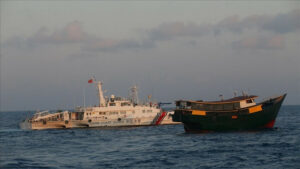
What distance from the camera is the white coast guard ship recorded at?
7494 centimetres

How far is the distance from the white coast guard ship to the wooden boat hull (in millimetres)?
18981

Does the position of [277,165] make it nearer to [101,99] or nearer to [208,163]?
[208,163]

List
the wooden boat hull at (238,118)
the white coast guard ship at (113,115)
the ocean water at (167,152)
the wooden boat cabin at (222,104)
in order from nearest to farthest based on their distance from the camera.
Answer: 1. the ocean water at (167,152)
2. the wooden boat hull at (238,118)
3. the wooden boat cabin at (222,104)
4. the white coast guard ship at (113,115)

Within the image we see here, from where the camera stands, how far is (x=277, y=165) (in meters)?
31.7

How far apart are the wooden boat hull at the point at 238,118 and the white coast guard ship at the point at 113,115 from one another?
1898 cm

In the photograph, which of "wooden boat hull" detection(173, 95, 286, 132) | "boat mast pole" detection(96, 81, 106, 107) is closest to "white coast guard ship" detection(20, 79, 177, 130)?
"boat mast pole" detection(96, 81, 106, 107)

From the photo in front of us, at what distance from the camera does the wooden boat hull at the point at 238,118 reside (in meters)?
55.3

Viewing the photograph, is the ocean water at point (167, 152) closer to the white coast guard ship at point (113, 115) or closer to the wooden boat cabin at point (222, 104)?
the wooden boat cabin at point (222, 104)

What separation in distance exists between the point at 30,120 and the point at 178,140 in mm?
38570

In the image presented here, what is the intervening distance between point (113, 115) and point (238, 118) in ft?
86.6

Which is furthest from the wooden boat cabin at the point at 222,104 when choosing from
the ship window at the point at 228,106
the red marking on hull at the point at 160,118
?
the red marking on hull at the point at 160,118

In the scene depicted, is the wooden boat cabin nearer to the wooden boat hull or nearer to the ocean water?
the wooden boat hull

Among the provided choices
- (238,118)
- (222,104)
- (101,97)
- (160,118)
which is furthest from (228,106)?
(101,97)

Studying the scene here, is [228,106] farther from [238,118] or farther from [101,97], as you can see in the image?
[101,97]
